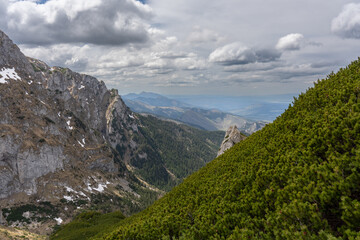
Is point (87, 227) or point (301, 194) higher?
point (301, 194)

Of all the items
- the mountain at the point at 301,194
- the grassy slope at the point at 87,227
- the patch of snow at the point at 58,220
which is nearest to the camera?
the mountain at the point at 301,194

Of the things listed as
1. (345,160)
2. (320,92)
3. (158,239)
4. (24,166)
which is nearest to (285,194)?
(345,160)

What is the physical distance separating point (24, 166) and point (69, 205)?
50354 mm

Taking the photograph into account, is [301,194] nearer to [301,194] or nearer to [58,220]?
[301,194]

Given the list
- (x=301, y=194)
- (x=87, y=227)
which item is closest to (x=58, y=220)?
(x=87, y=227)

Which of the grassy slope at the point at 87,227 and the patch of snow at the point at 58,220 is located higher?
the grassy slope at the point at 87,227

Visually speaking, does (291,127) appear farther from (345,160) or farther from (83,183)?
(83,183)

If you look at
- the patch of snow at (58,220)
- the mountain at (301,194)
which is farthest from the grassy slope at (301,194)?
the patch of snow at (58,220)

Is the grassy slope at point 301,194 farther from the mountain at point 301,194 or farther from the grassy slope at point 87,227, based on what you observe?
the grassy slope at point 87,227

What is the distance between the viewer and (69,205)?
158m

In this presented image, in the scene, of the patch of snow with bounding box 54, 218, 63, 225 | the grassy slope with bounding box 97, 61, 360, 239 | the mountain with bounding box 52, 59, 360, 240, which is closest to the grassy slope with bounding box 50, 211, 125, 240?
the grassy slope with bounding box 97, 61, 360, 239

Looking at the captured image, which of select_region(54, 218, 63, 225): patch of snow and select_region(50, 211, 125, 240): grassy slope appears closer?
select_region(50, 211, 125, 240): grassy slope

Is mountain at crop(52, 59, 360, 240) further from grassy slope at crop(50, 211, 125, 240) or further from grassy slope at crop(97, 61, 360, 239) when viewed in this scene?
grassy slope at crop(50, 211, 125, 240)

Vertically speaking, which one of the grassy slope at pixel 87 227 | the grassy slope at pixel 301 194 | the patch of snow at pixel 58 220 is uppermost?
the grassy slope at pixel 301 194
